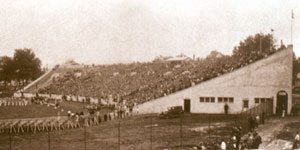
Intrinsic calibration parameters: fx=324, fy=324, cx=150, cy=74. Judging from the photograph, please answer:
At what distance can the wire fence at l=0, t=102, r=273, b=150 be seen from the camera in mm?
20859

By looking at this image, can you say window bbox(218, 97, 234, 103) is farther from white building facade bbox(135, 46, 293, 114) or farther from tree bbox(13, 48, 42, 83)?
tree bbox(13, 48, 42, 83)

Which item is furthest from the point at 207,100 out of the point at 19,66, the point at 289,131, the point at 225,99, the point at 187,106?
the point at 19,66

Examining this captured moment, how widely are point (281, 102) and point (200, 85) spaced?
8.68 metres

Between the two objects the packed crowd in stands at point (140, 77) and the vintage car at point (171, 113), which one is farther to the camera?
the packed crowd in stands at point (140, 77)

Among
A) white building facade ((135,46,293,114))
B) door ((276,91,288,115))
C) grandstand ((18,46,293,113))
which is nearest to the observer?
door ((276,91,288,115))

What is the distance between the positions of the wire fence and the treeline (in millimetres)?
5278

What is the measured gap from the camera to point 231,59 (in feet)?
140

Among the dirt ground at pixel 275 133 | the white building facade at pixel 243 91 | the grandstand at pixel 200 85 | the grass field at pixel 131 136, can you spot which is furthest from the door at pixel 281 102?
the grass field at pixel 131 136

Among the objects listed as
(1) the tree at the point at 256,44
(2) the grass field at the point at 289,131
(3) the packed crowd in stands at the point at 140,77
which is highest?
(1) the tree at the point at 256,44

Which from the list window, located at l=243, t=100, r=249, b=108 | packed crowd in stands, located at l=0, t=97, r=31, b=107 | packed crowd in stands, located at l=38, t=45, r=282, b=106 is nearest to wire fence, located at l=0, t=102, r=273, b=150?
window, located at l=243, t=100, r=249, b=108

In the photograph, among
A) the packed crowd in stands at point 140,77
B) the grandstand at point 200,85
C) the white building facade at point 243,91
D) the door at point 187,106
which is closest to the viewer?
the white building facade at point 243,91

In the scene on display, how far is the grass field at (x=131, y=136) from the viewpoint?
821 inches

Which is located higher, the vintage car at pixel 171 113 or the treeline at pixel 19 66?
the treeline at pixel 19 66

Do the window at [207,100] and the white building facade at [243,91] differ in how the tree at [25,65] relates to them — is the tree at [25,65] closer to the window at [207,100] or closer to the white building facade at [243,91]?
the white building facade at [243,91]
